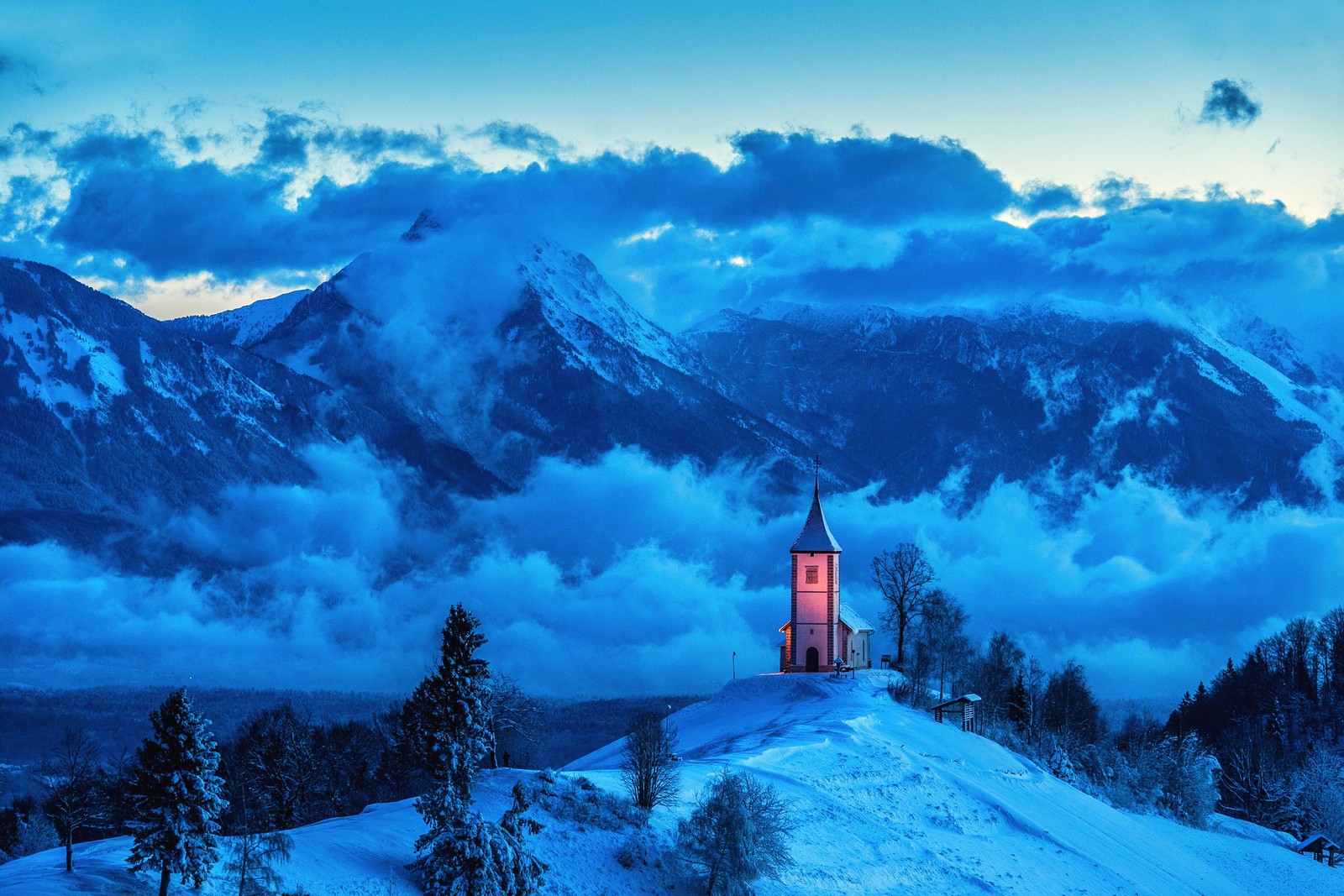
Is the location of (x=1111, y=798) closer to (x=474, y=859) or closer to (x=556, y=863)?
(x=556, y=863)

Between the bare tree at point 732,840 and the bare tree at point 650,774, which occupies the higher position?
the bare tree at point 650,774

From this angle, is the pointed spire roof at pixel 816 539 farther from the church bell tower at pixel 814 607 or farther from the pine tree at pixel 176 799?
the pine tree at pixel 176 799

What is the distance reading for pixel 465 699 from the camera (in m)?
69.4

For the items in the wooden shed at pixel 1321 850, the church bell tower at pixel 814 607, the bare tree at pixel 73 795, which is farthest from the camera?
the church bell tower at pixel 814 607

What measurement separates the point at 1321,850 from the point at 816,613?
42.2 metres

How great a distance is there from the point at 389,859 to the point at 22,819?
183 feet

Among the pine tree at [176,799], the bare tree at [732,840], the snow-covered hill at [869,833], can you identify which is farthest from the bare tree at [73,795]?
the bare tree at [732,840]

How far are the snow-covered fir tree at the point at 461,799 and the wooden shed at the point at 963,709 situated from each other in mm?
45408

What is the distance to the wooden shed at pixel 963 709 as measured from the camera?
109 m

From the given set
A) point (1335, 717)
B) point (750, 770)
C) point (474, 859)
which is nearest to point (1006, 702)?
point (750, 770)

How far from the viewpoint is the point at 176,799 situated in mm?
54094

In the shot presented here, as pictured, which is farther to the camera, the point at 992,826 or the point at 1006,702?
the point at 1006,702

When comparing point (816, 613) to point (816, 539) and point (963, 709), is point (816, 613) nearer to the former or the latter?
point (816, 539)

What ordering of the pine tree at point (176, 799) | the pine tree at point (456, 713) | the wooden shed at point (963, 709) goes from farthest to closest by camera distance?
the wooden shed at point (963, 709) → the pine tree at point (456, 713) → the pine tree at point (176, 799)
